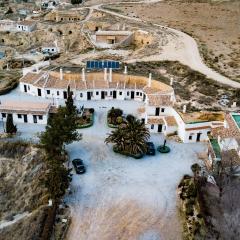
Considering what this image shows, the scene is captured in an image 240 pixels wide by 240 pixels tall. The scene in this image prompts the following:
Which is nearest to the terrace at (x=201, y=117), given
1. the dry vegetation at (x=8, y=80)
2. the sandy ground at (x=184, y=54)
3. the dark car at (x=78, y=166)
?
the sandy ground at (x=184, y=54)

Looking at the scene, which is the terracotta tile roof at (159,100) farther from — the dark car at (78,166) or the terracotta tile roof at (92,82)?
the dark car at (78,166)

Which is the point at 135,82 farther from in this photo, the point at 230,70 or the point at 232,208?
the point at 232,208

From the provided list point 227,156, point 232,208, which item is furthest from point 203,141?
point 232,208

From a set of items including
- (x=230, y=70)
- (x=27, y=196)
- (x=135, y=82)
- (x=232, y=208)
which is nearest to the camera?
(x=232, y=208)

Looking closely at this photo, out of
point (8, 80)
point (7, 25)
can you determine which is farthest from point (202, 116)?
point (7, 25)

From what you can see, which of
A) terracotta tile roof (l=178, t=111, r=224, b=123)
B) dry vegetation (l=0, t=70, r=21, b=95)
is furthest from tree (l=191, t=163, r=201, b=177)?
dry vegetation (l=0, t=70, r=21, b=95)

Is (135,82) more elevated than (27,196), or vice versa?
(135,82)

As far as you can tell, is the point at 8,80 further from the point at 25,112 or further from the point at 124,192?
the point at 124,192
